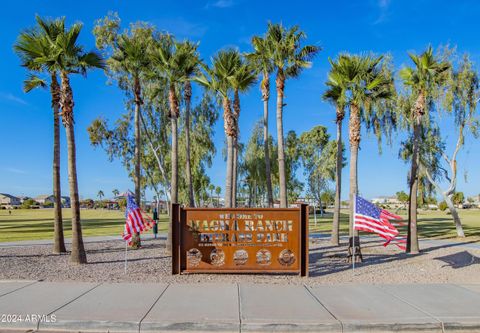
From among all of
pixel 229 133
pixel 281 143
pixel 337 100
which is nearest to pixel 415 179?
pixel 337 100

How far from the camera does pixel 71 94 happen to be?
1174cm

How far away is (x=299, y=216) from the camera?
9.84 metres

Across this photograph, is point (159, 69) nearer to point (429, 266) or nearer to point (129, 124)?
point (429, 266)

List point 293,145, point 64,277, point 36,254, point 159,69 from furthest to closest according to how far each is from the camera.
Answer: point 293,145 < point 159,69 < point 36,254 < point 64,277

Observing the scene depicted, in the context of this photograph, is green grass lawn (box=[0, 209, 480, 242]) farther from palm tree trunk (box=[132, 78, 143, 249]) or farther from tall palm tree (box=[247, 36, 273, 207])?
tall palm tree (box=[247, 36, 273, 207])

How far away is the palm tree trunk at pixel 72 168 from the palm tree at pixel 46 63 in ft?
2.63

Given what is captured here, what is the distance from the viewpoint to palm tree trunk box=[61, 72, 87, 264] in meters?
11.4

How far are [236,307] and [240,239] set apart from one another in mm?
3364

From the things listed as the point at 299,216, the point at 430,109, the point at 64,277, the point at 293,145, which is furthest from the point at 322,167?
the point at 64,277

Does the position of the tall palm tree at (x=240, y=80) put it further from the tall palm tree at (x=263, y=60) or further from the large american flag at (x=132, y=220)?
the large american flag at (x=132, y=220)

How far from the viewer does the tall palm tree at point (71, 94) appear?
1127cm

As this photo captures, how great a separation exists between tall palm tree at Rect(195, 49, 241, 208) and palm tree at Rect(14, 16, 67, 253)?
17.5 ft

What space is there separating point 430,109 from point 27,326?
22.7m

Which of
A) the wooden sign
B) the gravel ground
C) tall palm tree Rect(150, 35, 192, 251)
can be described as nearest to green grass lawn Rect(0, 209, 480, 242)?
the gravel ground
